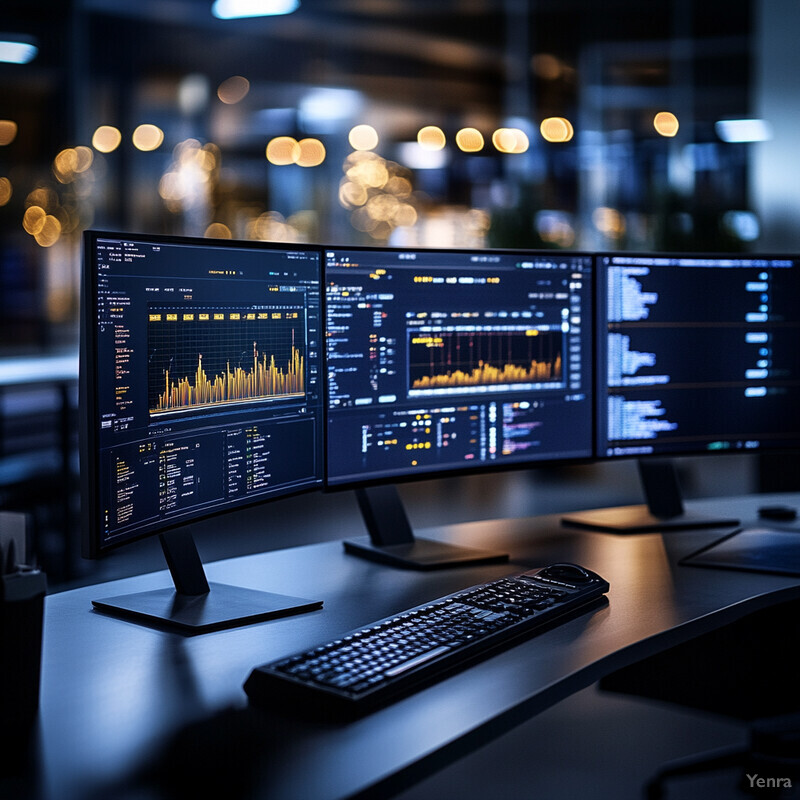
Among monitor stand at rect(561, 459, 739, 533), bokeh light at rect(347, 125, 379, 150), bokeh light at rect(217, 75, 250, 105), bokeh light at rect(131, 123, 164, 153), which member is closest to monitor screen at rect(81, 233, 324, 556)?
monitor stand at rect(561, 459, 739, 533)

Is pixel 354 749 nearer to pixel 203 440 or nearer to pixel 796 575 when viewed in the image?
pixel 203 440

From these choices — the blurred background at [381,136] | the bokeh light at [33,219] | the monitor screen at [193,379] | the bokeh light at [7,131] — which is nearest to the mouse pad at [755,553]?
the monitor screen at [193,379]

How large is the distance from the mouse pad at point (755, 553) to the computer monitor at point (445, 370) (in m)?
0.32

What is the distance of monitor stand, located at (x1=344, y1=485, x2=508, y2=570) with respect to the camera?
1699mm

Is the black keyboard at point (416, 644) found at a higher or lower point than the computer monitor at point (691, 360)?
lower

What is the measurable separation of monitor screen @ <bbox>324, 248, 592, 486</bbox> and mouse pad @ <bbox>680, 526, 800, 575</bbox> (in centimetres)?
33

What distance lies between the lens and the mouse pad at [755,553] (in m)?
1.65

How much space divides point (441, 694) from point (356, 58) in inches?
275

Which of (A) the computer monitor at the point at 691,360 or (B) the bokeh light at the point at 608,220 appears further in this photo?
(B) the bokeh light at the point at 608,220

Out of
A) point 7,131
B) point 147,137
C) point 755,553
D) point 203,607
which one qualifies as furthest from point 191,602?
point 147,137

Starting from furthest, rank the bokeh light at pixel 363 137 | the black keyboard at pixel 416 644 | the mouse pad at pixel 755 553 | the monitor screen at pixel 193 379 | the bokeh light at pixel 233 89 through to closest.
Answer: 1. the bokeh light at pixel 363 137
2. the bokeh light at pixel 233 89
3. the mouse pad at pixel 755 553
4. the monitor screen at pixel 193 379
5. the black keyboard at pixel 416 644

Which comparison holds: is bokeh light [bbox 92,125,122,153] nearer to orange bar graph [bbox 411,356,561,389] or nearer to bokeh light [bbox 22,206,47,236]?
bokeh light [bbox 22,206,47,236]

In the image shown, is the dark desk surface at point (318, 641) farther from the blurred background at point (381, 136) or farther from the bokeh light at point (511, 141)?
the bokeh light at point (511, 141)

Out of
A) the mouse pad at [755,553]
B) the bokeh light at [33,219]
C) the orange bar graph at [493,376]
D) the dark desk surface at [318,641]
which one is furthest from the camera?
the bokeh light at [33,219]
